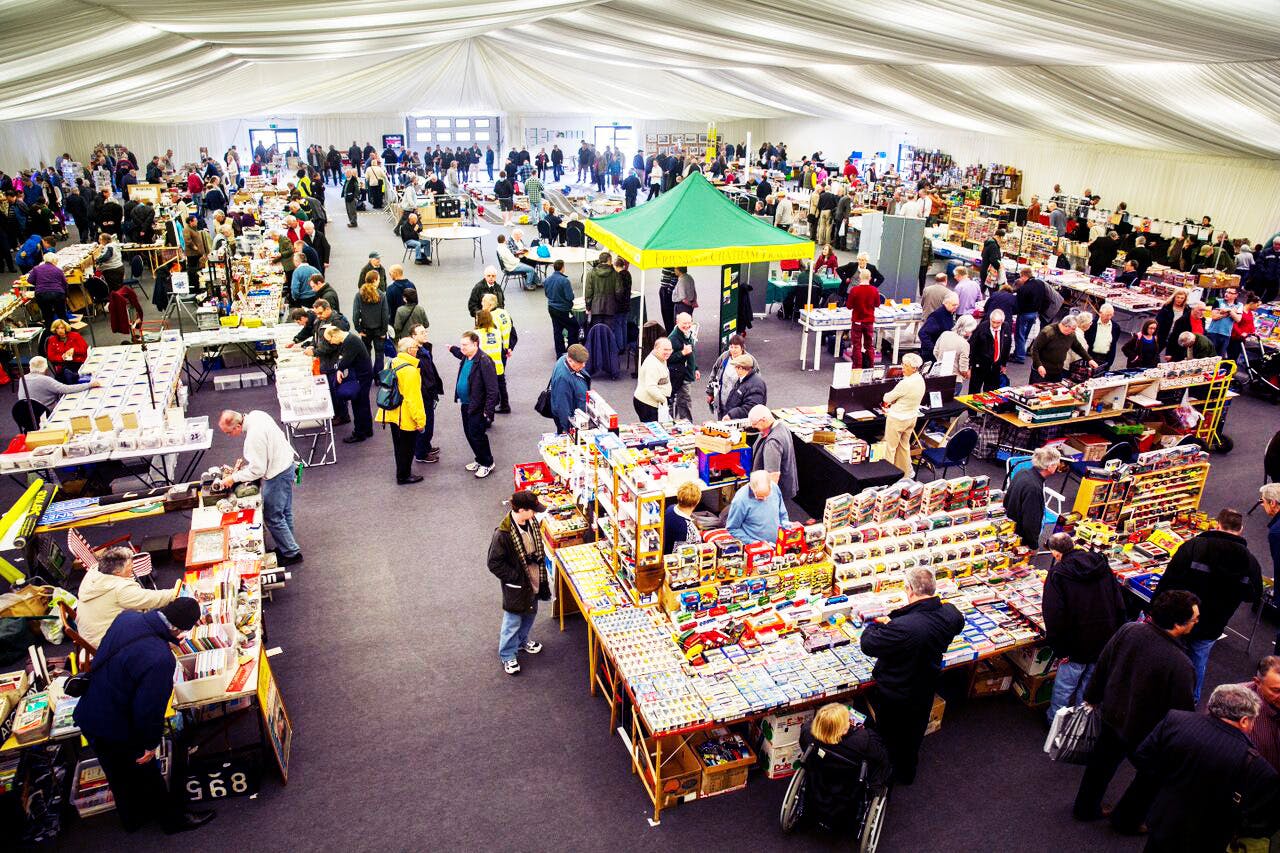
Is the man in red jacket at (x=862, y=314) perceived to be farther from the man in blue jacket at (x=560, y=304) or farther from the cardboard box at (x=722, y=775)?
the cardboard box at (x=722, y=775)

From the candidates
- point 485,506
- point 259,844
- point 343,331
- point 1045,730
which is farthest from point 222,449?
point 1045,730

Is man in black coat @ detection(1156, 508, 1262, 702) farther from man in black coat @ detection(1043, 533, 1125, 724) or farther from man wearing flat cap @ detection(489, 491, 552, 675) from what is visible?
man wearing flat cap @ detection(489, 491, 552, 675)

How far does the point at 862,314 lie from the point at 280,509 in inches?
306

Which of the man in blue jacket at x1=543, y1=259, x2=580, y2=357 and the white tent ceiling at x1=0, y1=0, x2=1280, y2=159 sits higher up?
the white tent ceiling at x1=0, y1=0, x2=1280, y2=159

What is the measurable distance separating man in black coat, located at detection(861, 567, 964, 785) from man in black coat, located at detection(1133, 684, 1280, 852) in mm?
1047

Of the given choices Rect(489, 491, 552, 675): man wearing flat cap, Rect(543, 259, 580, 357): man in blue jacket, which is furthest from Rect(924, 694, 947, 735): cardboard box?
Rect(543, 259, 580, 357): man in blue jacket

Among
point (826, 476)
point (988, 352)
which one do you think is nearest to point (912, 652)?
point (826, 476)

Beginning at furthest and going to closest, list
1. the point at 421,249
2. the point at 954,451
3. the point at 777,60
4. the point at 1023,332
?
the point at 421,249 < the point at 777,60 < the point at 1023,332 < the point at 954,451

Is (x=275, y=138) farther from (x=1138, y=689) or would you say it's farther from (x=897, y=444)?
(x=1138, y=689)

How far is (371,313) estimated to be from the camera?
10.5m

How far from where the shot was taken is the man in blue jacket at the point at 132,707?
4340 mm

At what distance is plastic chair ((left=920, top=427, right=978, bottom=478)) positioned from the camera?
8094mm

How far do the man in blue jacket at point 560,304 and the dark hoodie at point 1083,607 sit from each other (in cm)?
765

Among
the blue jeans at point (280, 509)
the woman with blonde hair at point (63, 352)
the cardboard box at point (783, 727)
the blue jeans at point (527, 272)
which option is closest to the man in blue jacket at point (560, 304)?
the blue jeans at point (527, 272)
